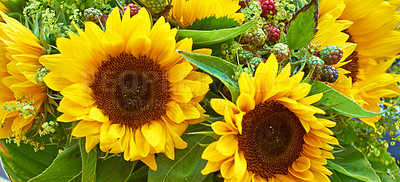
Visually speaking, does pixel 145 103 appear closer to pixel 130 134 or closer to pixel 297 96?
pixel 130 134

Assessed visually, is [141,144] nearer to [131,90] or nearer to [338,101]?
[131,90]

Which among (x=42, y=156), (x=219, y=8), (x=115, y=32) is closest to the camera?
(x=115, y=32)

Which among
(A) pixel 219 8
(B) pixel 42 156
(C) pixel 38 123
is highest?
(A) pixel 219 8

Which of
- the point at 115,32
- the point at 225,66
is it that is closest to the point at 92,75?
the point at 115,32

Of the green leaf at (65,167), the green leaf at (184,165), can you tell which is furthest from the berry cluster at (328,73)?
the green leaf at (65,167)

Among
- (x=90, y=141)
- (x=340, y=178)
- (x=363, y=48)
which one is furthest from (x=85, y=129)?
(x=363, y=48)

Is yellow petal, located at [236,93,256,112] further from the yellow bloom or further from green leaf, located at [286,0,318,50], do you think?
the yellow bloom

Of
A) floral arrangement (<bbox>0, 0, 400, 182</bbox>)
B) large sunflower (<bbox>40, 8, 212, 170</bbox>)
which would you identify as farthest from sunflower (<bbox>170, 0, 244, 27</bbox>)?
large sunflower (<bbox>40, 8, 212, 170</bbox>)

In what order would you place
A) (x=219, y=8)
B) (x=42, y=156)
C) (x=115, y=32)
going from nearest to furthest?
1. (x=115, y=32)
2. (x=219, y=8)
3. (x=42, y=156)
